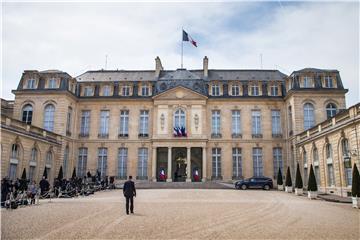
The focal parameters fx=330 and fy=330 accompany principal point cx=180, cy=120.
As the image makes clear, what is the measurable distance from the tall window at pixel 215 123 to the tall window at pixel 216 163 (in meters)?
1.75

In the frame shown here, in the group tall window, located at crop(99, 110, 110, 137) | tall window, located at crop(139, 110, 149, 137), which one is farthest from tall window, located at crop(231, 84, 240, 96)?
tall window, located at crop(99, 110, 110, 137)

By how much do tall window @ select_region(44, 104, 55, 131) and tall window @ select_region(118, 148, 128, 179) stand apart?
6.96 metres

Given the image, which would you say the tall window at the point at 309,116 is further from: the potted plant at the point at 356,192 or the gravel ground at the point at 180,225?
the gravel ground at the point at 180,225

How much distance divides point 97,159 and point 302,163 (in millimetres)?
19360

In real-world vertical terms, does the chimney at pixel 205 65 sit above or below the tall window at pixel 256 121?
above

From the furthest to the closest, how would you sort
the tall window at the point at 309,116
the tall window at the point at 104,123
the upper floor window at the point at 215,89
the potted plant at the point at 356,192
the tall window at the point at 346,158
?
the upper floor window at the point at 215,89 < the tall window at the point at 104,123 < the tall window at the point at 309,116 < the tall window at the point at 346,158 < the potted plant at the point at 356,192

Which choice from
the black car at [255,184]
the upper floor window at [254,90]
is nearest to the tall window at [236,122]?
the upper floor window at [254,90]

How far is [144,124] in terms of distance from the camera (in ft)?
110

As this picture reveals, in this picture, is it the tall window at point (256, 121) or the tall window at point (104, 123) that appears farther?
the tall window at point (104, 123)

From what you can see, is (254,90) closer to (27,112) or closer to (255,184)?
(255,184)

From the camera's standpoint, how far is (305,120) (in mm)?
29812

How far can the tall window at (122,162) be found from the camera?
107 feet

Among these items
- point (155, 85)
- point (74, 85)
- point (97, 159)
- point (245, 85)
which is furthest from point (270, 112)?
point (74, 85)

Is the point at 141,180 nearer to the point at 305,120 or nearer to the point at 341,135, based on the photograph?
the point at 305,120
